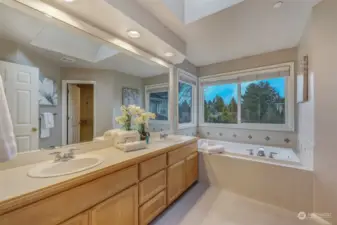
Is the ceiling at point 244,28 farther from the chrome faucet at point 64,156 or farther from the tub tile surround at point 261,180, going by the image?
the tub tile surround at point 261,180

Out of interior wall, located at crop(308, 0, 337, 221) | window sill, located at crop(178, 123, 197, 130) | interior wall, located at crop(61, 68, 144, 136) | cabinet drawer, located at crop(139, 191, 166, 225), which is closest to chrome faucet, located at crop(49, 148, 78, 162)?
interior wall, located at crop(61, 68, 144, 136)

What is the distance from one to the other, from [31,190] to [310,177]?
2.56m

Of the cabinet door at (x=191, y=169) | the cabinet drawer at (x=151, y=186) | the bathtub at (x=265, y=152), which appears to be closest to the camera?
the cabinet drawer at (x=151, y=186)

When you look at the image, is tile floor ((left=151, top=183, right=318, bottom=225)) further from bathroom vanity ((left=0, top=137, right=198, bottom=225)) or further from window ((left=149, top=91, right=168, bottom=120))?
window ((left=149, top=91, right=168, bottom=120))

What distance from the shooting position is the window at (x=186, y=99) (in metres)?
3.37

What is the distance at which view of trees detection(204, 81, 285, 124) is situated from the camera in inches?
123

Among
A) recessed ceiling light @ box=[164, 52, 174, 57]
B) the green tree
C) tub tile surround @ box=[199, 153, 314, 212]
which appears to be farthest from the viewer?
the green tree

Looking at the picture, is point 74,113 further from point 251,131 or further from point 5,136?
point 251,131

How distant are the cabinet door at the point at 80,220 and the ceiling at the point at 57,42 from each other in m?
1.34

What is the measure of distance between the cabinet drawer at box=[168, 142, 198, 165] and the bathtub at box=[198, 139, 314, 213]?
0.33 metres

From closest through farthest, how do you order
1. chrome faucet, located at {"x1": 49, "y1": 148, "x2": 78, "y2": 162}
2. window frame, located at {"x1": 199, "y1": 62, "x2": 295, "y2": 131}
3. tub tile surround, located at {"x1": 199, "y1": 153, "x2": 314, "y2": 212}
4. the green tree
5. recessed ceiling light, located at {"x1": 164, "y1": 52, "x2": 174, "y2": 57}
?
chrome faucet, located at {"x1": 49, "y1": 148, "x2": 78, "y2": 162} < tub tile surround, located at {"x1": 199, "y1": 153, "x2": 314, "y2": 212} < recessed ceiling light, located at {"x1": 164, "y1": 52, "x2": 174, "y2": 57} < window frame, located at {"x1": 199, "y1": 62, "x2": 295, "y2": 131} < the green tree

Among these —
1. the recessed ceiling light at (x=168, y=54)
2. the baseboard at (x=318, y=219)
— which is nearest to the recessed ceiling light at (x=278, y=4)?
the recessed ceiling light at (x=168, y=54)

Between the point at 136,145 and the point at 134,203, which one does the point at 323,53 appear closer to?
the point at 136,145

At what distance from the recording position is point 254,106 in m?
3.36
